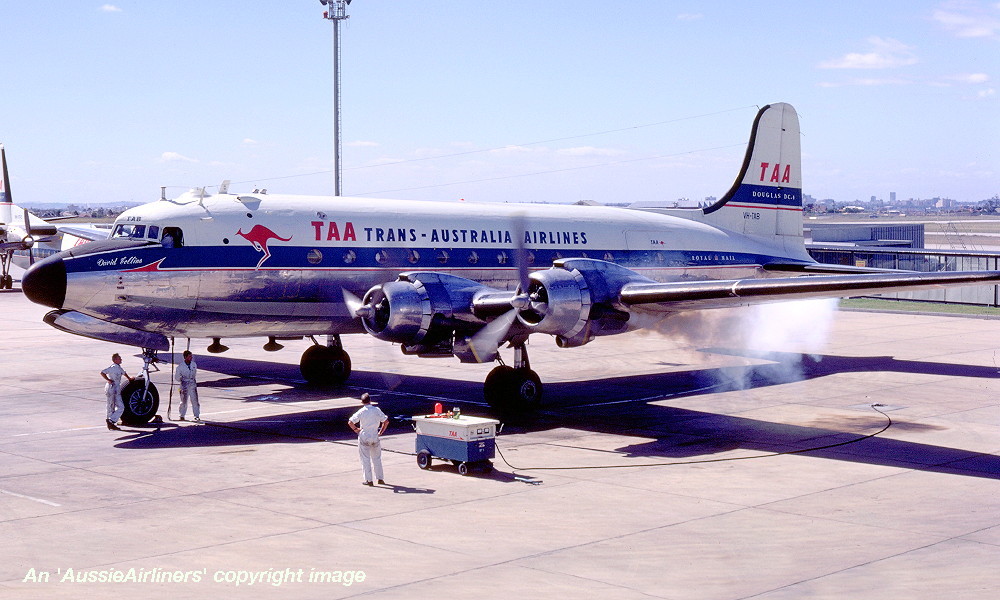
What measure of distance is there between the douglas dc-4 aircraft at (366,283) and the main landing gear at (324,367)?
0.12ft

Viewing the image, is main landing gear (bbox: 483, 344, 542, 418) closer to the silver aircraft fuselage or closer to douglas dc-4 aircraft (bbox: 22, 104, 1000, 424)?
douglas dc-4 aircraft (bbox: 22, 104, 1000, 424)

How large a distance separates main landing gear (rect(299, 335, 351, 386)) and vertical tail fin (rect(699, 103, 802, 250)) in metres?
12.0

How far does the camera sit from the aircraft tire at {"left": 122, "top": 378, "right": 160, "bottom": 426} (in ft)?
65.3

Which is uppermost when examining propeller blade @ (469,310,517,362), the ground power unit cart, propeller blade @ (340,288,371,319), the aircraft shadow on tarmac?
propeller blade @ (340,288,371,319)

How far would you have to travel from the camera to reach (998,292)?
47.4 m

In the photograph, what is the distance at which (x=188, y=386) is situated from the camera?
20.5 meters

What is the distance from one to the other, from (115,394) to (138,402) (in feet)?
1.65

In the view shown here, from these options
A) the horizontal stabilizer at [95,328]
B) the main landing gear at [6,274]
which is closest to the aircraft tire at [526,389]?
the horizontal stabilizer at [95,328]

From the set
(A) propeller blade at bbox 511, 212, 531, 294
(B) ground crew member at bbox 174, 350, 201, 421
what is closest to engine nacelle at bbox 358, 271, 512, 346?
(A) propeller blade at bbox 511, 212, 531, 294

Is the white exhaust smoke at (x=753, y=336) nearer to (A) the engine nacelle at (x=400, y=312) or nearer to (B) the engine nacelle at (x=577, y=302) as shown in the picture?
(B) the engine nacelle at (x=577, y=302)

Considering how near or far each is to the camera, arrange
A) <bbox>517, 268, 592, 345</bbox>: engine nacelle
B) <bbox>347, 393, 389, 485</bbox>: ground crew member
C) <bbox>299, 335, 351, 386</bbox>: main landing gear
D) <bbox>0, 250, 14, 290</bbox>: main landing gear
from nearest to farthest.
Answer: <bbox>347, 393, 389, 485</bbox>: ground crew member < <bbox>517, 268, 592, 345</bbox>: engine nacelle < <bbox>299, 335, 351, 386</bbox>: main landing gear < <bbox>0, 250, 14, 290</bbox>: main landing gear

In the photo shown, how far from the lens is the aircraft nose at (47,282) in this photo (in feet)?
62.6

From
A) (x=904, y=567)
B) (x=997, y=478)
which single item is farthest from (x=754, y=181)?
(x=904, y=567)

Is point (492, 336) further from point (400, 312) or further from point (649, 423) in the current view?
point (649, 423)
